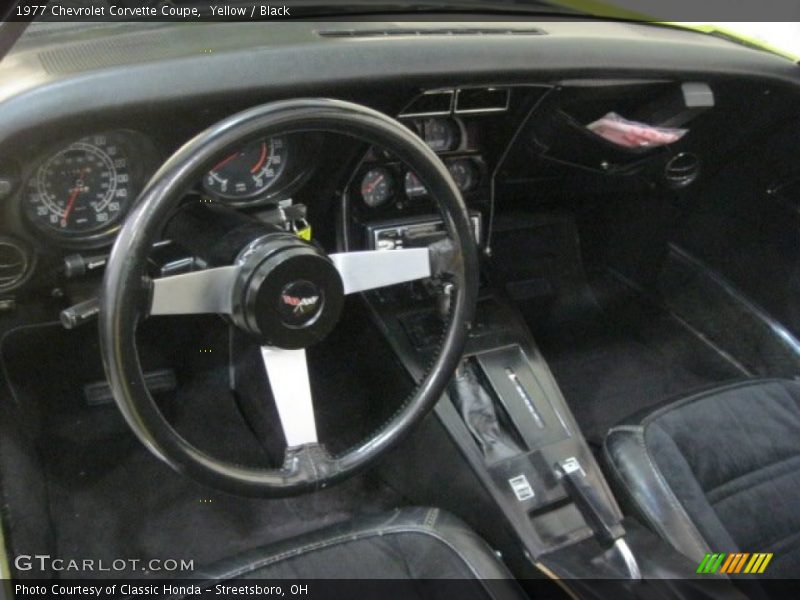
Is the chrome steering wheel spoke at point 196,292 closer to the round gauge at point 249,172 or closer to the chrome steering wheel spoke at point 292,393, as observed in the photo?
the chrome steering wheel spoke at point 292,393

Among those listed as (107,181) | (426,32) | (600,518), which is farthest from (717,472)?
(107,181)

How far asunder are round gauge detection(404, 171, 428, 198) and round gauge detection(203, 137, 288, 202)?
0.29 m

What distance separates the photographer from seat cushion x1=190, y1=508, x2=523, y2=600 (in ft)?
4.40

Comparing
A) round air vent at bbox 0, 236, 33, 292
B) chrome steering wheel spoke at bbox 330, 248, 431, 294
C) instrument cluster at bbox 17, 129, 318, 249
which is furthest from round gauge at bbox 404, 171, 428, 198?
round air vent at bbox 0, 236, 33, 292

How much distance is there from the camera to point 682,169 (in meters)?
2.13

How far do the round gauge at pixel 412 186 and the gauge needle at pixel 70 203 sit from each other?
23.9 inches

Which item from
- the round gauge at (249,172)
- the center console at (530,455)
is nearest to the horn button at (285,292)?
the round gauge at (249,172)

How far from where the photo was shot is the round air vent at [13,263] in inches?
53.1

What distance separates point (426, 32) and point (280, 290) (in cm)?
58

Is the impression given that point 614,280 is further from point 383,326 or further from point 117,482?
point 117,482

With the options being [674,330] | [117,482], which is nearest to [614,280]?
[674,330]

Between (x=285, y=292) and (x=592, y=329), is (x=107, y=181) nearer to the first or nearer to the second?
(x=285, y=292)

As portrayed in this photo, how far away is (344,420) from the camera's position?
1967 millimetres

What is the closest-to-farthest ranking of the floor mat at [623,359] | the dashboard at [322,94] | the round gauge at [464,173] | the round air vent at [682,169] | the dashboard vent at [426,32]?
the dashboard at [322,94] < the dashboard vent at [426,32] < the round gauge at [464,173] < the round air vent at [682,169] < the floor mat at [623,359]
